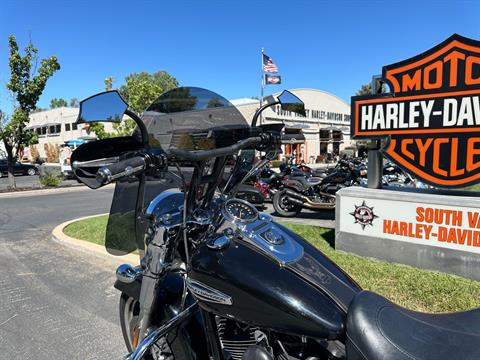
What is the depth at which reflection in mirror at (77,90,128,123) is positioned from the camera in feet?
4.85

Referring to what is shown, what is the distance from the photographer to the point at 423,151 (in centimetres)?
474

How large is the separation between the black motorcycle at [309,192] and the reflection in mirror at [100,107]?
6867 mm

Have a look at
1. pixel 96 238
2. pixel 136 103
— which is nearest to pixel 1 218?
pixel 96 238

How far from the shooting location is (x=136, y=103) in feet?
75.0

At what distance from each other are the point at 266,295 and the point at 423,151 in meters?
4.14

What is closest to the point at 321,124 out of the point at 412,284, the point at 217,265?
the point at 412,284

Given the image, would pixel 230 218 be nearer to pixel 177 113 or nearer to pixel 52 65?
pixel 177 113

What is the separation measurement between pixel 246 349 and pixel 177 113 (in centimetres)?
118

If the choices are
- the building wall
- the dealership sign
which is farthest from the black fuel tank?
the building wall

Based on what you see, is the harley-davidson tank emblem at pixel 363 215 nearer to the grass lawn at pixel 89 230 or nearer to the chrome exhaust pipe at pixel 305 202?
the chrome exhaust pipe at pixel 305 202

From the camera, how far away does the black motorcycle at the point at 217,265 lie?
1292mm

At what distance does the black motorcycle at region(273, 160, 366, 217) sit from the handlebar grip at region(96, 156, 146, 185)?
6.87 metres

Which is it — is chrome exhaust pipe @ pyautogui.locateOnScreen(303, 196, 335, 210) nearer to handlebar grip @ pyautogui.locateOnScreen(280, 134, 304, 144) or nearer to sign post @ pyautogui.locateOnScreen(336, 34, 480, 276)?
sign post @ pyautogui.locateOnScreen(336, 34, 480, 276)

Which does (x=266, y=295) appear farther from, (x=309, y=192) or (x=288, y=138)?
(x=309, y=192)
